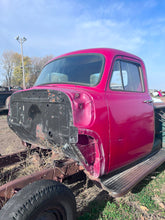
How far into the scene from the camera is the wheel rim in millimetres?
1817

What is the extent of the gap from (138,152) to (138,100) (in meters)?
0.88

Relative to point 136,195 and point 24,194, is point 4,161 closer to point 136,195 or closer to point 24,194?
point 24,194

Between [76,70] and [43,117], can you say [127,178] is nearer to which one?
[43,117]

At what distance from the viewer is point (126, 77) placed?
3.11 metres

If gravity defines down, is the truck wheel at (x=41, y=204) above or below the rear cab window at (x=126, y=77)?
below

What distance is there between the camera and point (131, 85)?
10.7ft

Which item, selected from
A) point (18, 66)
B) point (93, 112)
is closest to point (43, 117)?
point (93, 112)

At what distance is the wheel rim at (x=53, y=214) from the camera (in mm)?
1817

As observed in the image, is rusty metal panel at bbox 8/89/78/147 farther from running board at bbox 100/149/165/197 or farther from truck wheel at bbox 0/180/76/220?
running board at bbox 100/149/165/197

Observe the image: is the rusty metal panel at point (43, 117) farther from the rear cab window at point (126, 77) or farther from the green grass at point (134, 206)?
the green grass at point (134, 206)

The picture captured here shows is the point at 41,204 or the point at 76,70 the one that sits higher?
the point at 76,70

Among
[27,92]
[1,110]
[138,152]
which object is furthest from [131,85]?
[1,110]

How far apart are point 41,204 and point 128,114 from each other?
169 centimetres

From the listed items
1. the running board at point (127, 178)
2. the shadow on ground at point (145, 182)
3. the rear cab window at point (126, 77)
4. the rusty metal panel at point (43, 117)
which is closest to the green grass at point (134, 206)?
the shadow on ground at point (145, 182)
